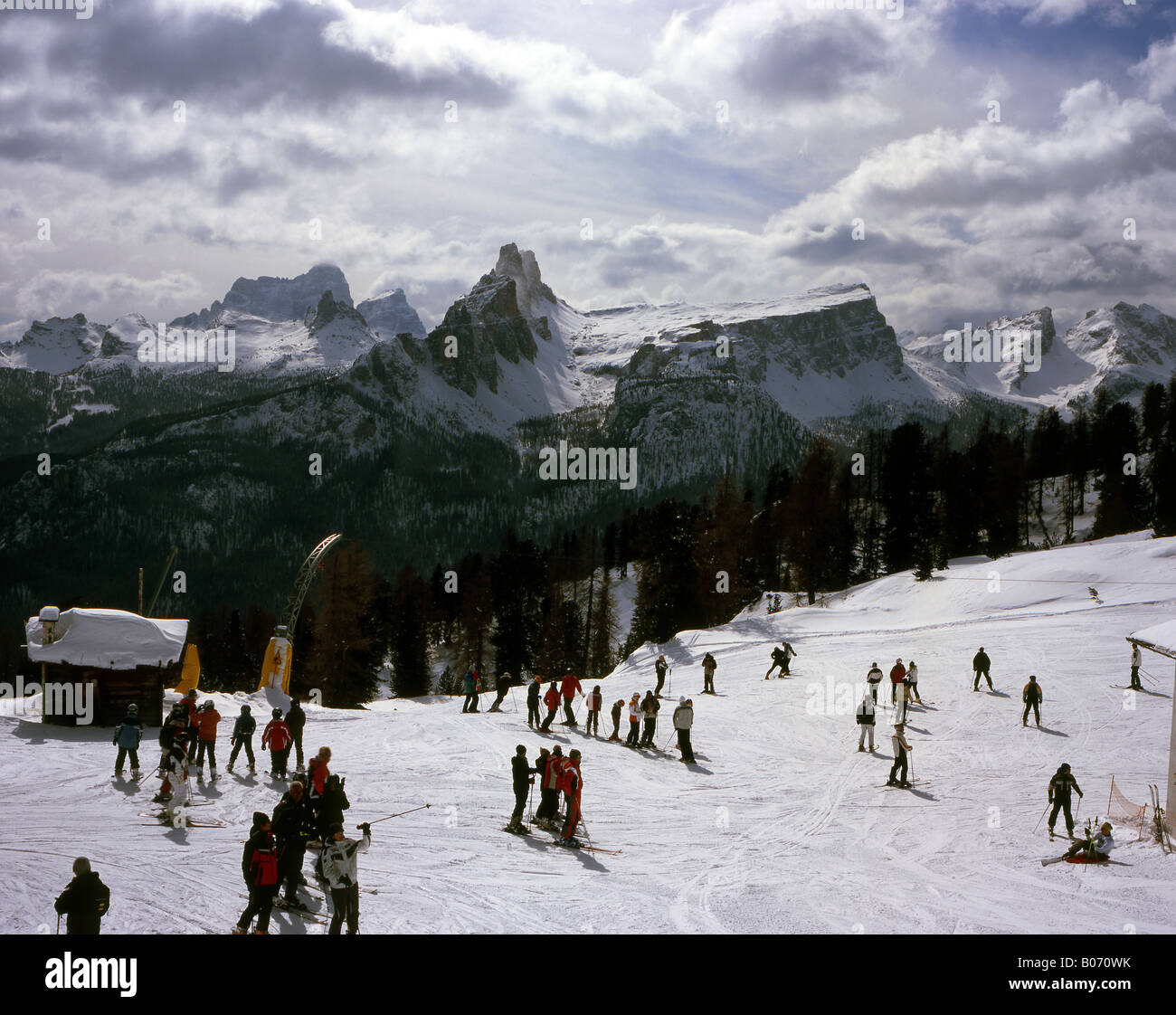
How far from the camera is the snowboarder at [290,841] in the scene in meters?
12.0

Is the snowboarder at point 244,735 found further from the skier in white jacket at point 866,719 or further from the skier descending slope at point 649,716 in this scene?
the skier in white jacket at point 866,719

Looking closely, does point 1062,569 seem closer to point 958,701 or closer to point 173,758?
point 958,701

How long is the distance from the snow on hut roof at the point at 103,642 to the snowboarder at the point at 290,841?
15598 mm

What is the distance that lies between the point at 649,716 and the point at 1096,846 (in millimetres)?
11024

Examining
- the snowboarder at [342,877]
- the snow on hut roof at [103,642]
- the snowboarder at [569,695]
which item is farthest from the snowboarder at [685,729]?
the snow on hut roof at [103,642]

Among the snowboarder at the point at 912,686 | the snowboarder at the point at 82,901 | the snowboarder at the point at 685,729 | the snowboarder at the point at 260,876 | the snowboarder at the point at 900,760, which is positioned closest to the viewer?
the snowboarder at the point at 82,901

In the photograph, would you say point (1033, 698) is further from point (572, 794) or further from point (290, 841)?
point (290, 841)

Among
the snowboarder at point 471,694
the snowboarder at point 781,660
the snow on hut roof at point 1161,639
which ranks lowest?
the snowboarder at point 471,694

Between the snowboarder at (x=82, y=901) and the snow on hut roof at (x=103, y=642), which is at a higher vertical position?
the snow on hut roof at (x=103, y=642)

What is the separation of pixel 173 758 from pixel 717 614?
4024 centimetres

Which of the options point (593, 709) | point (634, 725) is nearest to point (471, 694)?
point (593, 709)

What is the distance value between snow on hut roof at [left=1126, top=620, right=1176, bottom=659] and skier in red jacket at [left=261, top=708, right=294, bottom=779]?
1848 cm

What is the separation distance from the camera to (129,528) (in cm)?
19350
